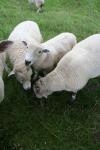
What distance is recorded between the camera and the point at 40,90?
6328mm

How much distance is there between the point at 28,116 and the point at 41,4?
33.3 feet

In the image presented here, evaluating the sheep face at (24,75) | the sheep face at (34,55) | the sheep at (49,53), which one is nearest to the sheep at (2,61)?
the sheep face at (24,75)

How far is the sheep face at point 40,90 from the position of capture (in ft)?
20.7

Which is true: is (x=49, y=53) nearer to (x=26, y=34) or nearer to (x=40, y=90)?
→ (x=40, y=90)

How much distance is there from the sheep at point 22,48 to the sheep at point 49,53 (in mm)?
182

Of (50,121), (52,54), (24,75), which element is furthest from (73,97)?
(24,75)

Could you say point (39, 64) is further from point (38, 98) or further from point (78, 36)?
point (78, 36)

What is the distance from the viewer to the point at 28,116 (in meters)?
6.50

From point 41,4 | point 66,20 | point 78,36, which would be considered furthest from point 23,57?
point 41,4

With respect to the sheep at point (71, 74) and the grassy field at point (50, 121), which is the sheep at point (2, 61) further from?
the sheep at point (71, 74)

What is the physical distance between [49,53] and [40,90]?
892mm

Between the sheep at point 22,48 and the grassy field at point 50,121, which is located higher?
the sheep at point 22,48

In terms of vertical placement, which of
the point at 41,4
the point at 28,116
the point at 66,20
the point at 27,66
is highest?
the point at 27,66

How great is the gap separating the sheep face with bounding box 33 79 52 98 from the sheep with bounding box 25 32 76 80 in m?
0.38
